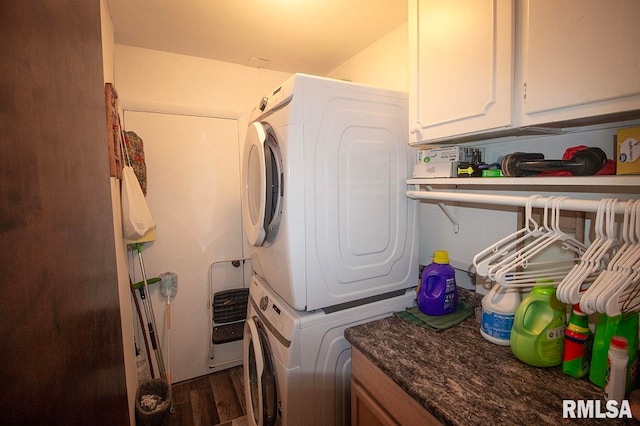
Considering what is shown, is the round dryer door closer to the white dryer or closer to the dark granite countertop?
the white dryer

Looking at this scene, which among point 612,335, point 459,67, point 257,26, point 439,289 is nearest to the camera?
point 612,335

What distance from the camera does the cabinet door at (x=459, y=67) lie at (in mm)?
948

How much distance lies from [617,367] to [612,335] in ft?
0.32

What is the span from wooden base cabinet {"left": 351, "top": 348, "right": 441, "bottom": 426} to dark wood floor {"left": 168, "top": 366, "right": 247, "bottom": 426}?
129cm

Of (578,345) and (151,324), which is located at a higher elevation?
(578,345)

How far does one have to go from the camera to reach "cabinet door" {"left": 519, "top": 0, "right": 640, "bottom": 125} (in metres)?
0.69

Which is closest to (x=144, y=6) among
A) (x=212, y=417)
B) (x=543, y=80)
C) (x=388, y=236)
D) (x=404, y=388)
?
(x=388, y=236)

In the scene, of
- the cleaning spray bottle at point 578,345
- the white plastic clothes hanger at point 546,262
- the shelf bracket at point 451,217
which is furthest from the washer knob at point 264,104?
the cleaning spray bottle at point 578,345

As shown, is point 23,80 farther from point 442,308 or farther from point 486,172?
point 442,308

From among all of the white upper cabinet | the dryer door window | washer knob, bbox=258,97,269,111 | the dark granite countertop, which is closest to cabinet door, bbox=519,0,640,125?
the white upper cabinet

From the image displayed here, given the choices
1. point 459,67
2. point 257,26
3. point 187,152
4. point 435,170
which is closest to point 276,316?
point 435,170

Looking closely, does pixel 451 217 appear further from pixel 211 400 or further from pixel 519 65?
pixel 211 400

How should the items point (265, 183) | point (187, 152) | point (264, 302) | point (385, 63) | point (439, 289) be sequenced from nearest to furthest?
point (265, 183) < point (439, 289) < point (264, 302) < point (385, 63) < point (187, 152)

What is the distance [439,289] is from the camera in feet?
4.48
